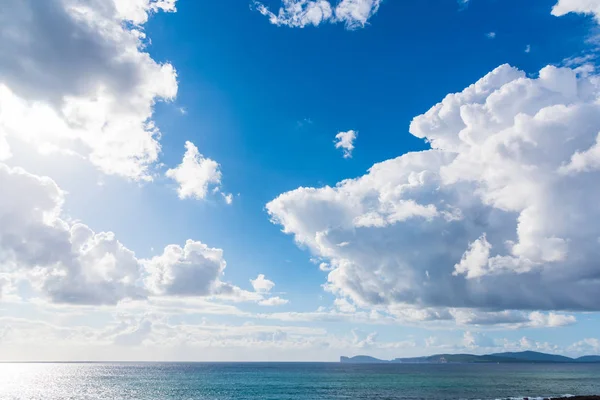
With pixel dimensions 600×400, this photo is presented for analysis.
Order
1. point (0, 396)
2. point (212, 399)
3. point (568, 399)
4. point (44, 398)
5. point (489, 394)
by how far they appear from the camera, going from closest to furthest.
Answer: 1. point (568, 399)
2. point (212, 399)
3. point (489, 394)
4. point (44, 398)
5. point (0, 396)

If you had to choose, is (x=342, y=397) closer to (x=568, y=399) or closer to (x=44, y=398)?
(x=568, y=399)

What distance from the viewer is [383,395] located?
4668 inches

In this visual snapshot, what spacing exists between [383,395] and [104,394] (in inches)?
3188

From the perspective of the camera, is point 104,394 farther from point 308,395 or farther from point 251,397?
point 308,395

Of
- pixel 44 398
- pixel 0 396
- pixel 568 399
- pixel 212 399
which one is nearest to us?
pixel 568 399

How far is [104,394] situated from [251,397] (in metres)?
49.7

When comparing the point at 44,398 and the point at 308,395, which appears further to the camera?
the point at 44,398

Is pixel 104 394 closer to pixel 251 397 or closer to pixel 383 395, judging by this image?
pixel 251 397

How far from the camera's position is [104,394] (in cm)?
13462

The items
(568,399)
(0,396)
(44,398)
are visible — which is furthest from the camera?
(0,396)

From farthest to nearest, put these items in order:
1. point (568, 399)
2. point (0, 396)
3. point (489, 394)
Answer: point (0, 396)
point (489, 394)
point (568, 399)

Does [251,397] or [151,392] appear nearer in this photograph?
[251,397]

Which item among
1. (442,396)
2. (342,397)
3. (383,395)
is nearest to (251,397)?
(342,397)

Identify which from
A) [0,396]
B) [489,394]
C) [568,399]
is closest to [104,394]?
[0,396]
